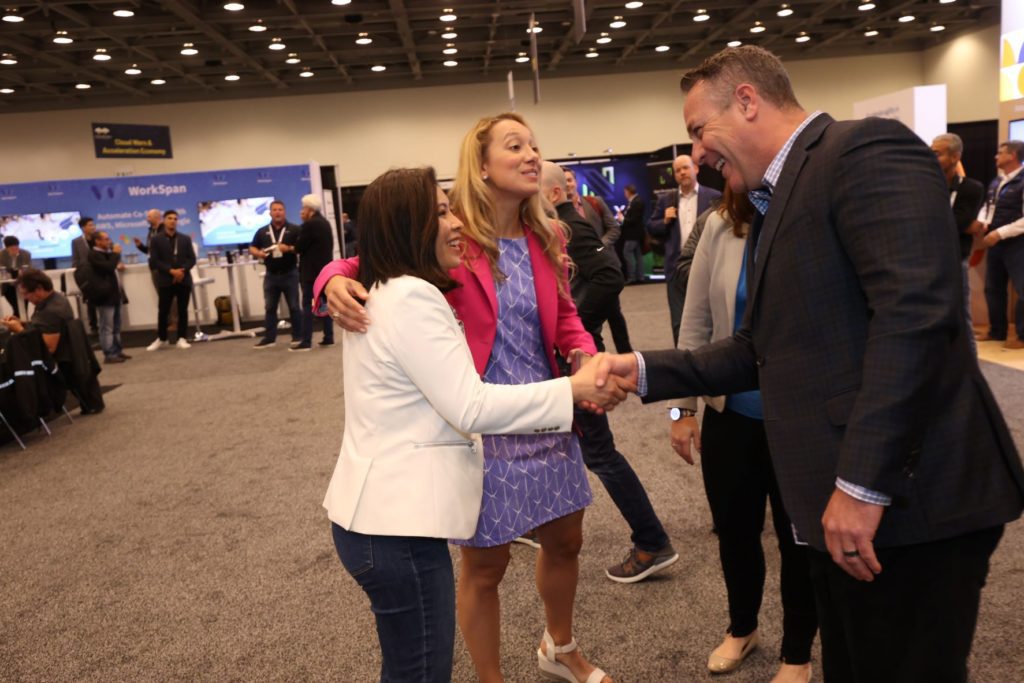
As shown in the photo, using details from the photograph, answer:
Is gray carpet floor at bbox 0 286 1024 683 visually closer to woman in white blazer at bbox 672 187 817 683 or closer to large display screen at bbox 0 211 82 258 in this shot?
woman in white blazer at bbox 672 187 817 683

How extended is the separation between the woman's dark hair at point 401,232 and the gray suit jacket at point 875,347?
0.61 m

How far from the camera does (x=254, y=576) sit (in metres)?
3.38

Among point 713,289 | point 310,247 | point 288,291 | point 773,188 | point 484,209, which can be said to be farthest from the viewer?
point 288,291

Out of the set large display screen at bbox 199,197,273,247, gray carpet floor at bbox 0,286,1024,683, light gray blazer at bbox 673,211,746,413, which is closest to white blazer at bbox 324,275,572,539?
light gray blazer at bbox 673,211,746,413

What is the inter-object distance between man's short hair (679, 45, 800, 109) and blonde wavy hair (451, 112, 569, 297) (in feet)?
2.39

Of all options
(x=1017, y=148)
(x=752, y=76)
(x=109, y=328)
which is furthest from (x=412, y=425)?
(x=109, y=328)

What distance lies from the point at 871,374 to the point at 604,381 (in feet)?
1.97

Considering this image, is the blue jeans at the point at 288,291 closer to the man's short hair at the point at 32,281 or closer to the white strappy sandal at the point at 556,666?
the man's short hair at the point at 32,281

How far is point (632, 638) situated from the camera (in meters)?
2.68

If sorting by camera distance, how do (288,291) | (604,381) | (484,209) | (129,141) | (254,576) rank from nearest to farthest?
(604,381), (484,209), (254,576), (288,291), (129,141)

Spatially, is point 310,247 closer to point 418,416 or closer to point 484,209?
point 484,209

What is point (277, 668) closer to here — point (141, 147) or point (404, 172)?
point (404, 172)

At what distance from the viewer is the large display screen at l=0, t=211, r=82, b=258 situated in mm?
13922

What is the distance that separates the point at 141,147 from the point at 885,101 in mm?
12284
